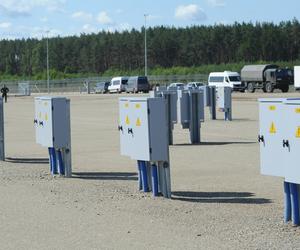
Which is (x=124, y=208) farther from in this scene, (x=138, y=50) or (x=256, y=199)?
(x=138, y=50)

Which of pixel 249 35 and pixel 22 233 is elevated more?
pixel 249 35

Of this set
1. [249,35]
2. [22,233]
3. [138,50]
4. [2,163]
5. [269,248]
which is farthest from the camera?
[138,50]

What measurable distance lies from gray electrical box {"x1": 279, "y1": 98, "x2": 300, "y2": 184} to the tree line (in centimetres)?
14307

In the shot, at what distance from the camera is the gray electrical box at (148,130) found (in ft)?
38.0

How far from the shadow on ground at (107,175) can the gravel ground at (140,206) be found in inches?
0.7

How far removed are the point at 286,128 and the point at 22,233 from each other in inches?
130

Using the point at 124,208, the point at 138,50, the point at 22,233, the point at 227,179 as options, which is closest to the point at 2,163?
the point at 227,179

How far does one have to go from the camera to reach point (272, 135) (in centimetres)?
953

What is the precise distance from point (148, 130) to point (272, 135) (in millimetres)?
2585

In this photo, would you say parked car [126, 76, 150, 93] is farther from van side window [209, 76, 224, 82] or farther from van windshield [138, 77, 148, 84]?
van side window [209, 76, 224, 82]

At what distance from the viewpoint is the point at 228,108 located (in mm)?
31594

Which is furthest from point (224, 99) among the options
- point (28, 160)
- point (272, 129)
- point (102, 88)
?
point (102, 88)

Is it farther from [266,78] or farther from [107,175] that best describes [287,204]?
[266,78]

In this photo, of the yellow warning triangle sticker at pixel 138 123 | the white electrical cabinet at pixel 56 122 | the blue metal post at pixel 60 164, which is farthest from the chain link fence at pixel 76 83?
the yellow warning triangle sticker at pixel 138 123
